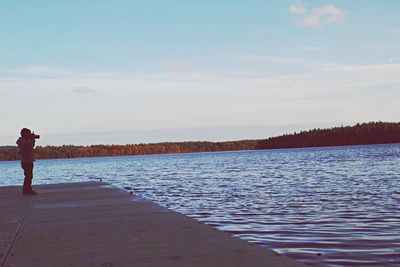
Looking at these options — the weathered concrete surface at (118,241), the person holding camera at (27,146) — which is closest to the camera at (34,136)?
the person holding camera at (27,146)

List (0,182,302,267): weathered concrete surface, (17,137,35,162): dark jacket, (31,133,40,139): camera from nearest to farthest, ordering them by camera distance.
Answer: (0,182,302,267): weathered concrete surface < (17,137,35,162): dark jacket < (31,133,40,139): camera

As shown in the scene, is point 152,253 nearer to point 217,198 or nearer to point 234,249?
point 234,249

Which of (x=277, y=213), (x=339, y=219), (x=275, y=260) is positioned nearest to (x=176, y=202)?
(x=277, y=213)

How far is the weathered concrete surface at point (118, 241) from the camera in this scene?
7395 mm

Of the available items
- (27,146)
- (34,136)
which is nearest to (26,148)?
(27,146)

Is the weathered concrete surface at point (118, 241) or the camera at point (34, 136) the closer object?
the weathered concrete surface at point (118, 241)

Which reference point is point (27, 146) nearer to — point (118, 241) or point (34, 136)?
point (34, 136)

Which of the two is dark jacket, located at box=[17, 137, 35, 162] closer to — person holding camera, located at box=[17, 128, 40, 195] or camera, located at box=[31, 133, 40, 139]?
person holding camera, located at box=[17, 128, 40, 195]

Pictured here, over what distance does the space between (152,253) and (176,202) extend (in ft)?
47.3

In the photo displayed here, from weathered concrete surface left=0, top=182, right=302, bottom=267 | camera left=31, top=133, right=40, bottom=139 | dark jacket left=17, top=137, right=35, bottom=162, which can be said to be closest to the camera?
weathered concrete surface left=0, top=182, right=302, bottom=267

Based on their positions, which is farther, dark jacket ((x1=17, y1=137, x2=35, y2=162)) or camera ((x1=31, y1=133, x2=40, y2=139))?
camera ((x1=31, y1=133, x2=40, y2=139))

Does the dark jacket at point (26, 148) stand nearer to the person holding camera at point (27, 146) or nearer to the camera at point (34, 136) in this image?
the person holding camera at point (27, 146)

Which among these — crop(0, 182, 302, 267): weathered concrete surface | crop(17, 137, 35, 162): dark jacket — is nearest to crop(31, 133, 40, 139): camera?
crop(17, 137, 35, 162): dark jacket

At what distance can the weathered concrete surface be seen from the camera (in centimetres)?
739
